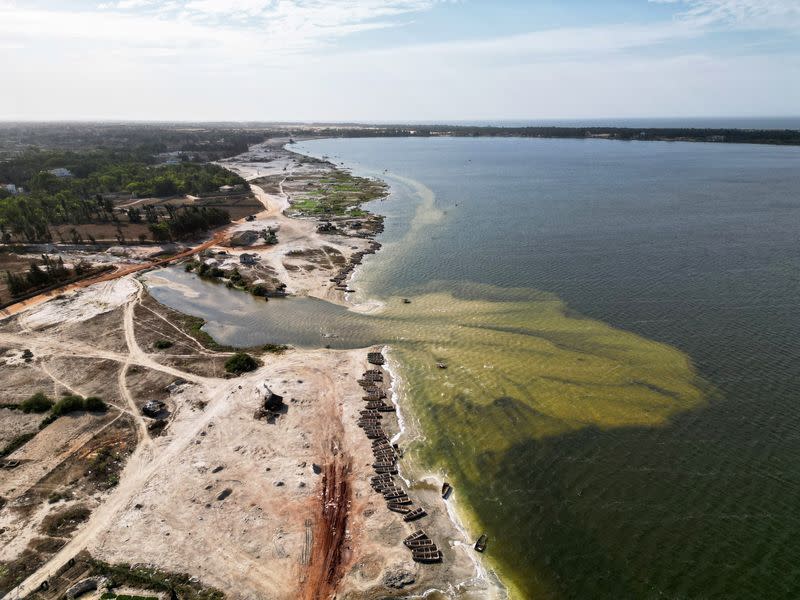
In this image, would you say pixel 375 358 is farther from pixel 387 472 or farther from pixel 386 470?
pixel 387 472

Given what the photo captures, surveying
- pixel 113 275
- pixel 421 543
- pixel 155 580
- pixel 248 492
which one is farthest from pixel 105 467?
pixel 113 275

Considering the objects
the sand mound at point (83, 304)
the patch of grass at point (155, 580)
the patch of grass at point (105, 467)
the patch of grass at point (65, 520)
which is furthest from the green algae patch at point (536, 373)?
the sand mound at point (83, 304)

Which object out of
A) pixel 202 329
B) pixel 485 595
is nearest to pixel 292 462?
pixel 485 595

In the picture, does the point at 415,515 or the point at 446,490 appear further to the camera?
the point at 446,490

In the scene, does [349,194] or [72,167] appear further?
[72,167]

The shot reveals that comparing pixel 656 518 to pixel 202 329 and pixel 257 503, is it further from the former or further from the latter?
pixel 202 329
